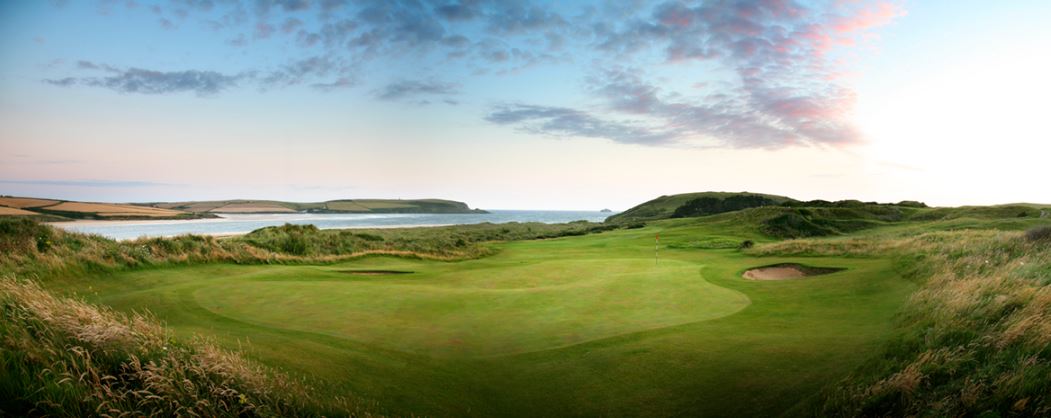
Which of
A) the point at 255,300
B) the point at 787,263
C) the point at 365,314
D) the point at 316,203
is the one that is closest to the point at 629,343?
the point at 365,314

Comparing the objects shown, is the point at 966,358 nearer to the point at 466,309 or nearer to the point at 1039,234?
the point at 466,309

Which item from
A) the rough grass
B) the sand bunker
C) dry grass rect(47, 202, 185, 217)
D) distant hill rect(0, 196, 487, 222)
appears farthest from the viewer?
dry grass rect(47, 202, 185, 217)

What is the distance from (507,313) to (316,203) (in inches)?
6854

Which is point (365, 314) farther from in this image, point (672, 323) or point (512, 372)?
point (672, 323)

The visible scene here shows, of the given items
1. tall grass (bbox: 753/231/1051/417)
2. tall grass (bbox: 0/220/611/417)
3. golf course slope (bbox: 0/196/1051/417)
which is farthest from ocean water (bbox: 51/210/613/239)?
tall grass (bbox: 753/231/1051/417)

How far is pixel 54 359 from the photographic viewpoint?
Answer: 4961mm

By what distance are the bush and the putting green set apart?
8.51 meters

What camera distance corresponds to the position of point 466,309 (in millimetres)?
11078

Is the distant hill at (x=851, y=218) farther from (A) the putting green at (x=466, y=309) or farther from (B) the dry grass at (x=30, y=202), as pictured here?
(B) the dry grass at (x=30, y=202)

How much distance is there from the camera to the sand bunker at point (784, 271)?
56.3 ft

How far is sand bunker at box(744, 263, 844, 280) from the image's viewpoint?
17172mm

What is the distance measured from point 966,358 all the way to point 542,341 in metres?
5.73

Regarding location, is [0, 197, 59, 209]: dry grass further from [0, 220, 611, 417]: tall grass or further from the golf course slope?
[0, 220, 611, 417]: tall grass

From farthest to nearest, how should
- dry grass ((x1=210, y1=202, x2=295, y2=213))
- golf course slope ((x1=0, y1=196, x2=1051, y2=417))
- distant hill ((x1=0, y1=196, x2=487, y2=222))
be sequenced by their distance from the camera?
1. dry grass ((x1=210, y1=202, x2=295, y2=213))
2. distant hill ((x1=0, y1=196, x2=487, y2=222))
3. golf course slope ((x1=0, y1=196, x2=1051, y2=417))
